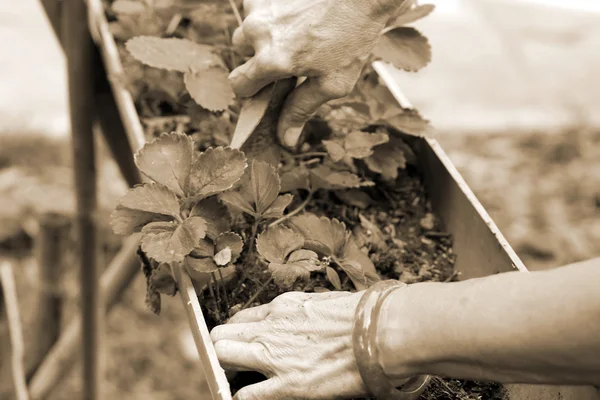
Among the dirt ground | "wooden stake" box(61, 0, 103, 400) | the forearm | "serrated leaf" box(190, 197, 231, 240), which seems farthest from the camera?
the dirt ground

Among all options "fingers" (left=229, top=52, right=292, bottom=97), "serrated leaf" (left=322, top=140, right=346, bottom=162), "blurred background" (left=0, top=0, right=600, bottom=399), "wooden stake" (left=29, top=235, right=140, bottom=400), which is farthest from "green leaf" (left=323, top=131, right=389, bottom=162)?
"blurred background" (left=0, top=0, right=600, bottom=399)

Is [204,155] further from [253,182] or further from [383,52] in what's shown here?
[383,52]

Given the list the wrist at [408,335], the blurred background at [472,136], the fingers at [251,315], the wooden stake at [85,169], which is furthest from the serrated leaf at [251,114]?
the blurred background at [472,136]

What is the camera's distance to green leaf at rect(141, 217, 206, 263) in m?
0.78

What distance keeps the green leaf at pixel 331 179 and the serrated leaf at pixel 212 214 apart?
18 cm

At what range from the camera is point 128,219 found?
0.83m

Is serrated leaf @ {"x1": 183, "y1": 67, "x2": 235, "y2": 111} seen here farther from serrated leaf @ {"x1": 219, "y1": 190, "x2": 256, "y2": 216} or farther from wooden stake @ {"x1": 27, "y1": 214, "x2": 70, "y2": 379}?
wooden stake @ {"x1": 27, "y1": 214, "x2": 70, "y2": 379}

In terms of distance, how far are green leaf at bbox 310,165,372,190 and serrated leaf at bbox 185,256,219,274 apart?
0.74 feet

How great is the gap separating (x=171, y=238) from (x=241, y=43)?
33 centimetres

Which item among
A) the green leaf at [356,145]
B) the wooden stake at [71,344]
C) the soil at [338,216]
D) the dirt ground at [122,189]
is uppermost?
the green leaf at [356,145]

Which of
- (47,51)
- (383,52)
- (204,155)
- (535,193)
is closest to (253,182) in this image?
(204,155)

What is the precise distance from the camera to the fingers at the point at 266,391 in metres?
0.76

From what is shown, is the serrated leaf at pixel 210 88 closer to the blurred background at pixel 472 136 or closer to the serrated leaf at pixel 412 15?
the serrated leaf at pixel 412 15

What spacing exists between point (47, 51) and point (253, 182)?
7.68 ft
